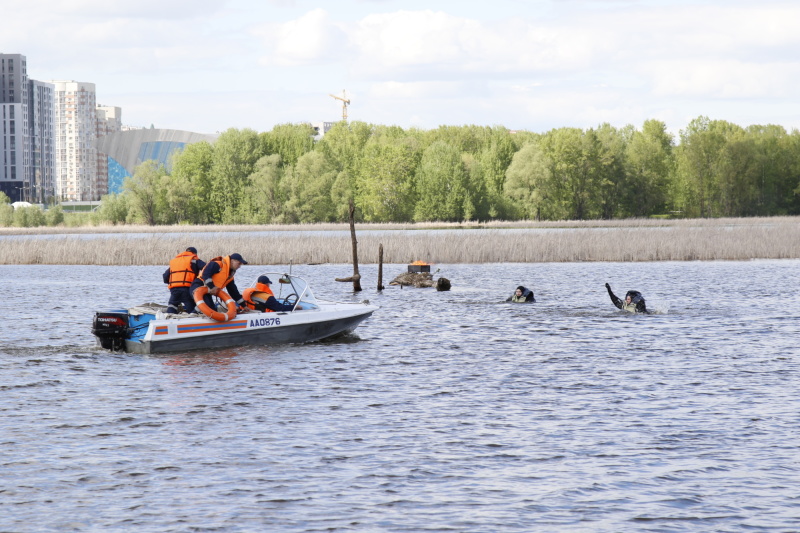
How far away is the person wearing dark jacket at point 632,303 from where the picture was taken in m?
27.8

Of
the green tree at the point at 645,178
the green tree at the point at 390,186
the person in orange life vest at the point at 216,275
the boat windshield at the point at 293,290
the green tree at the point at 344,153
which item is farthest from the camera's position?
the green tree at the point at 645,178

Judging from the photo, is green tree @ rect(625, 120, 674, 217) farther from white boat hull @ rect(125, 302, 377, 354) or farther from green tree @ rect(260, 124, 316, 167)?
white boat hull @ rect(125, 302, 377, 354)

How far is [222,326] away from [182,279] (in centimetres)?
126

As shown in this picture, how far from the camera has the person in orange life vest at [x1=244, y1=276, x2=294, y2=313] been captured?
69.8ft

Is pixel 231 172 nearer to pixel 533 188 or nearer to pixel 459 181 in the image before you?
pixel 459 181

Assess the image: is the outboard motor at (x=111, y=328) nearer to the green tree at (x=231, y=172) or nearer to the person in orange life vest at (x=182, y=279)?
the person in orange life vest at (x=182, y=279)

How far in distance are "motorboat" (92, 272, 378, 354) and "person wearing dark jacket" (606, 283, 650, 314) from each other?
9.12 metres

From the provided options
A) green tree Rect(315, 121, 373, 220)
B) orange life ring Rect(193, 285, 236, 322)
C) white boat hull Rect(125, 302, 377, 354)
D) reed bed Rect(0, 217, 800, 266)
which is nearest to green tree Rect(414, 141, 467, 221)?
green tree Rect(315, 121, 373, 220)

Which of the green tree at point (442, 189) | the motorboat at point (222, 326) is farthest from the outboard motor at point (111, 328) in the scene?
the green tree at point (442, 189)

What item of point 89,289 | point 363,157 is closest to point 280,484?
point 89,289

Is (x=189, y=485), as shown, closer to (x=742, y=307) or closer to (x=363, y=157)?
(x=742, y=307)

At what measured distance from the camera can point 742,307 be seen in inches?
1159

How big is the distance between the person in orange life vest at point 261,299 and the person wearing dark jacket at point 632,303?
10.6 m

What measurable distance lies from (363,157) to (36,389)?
103 meters
